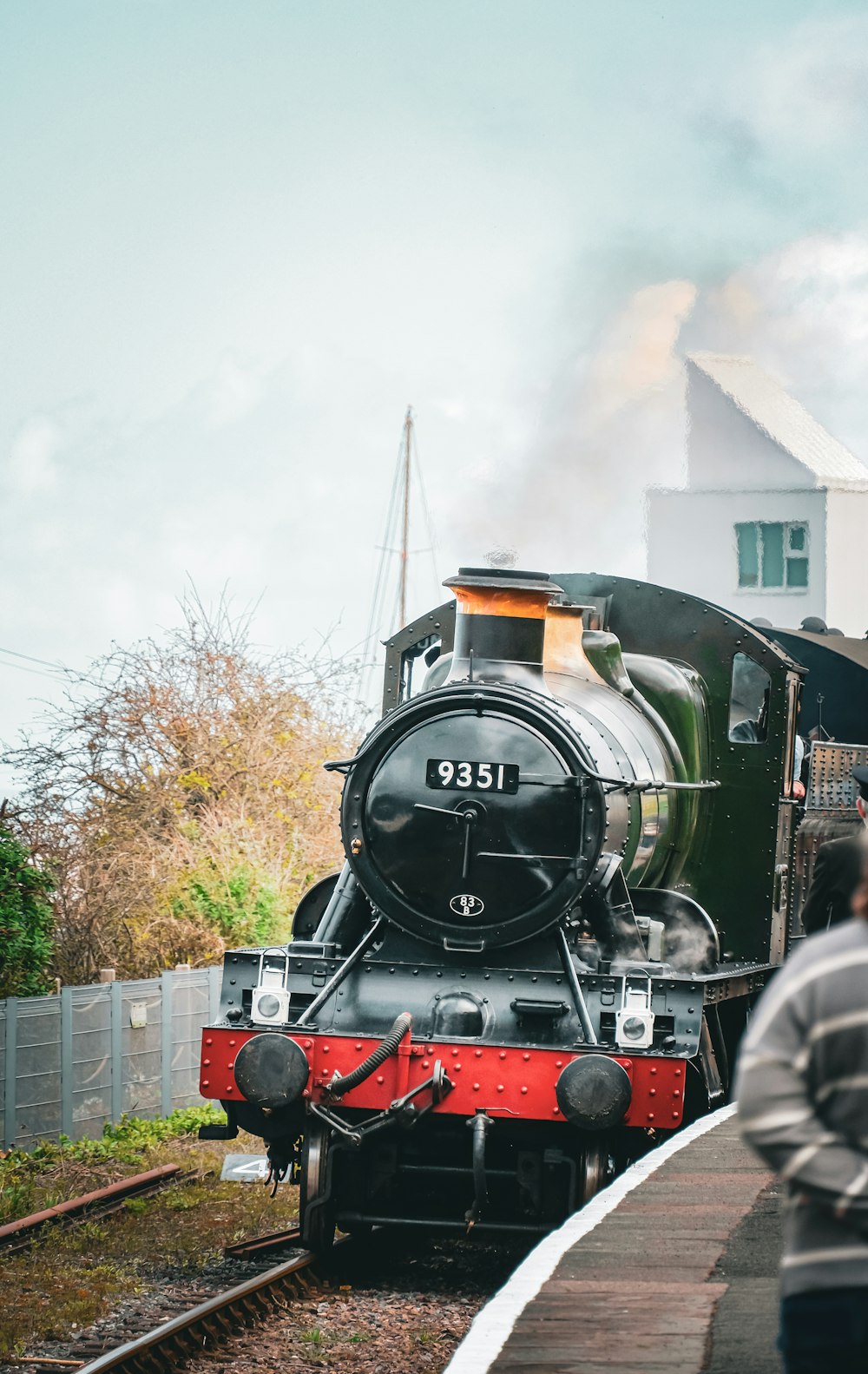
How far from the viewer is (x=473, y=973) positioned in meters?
7.26

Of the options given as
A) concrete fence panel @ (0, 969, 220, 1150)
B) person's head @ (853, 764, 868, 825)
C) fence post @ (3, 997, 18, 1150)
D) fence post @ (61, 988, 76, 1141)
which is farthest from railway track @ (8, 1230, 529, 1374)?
fence post @ (61, 988, 76, 1141)

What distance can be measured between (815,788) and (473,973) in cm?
478

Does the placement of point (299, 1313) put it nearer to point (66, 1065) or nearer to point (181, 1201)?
point (181, 1201)

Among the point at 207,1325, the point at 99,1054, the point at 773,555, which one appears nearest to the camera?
the point at 207,1325

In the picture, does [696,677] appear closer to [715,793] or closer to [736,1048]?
[715,793]

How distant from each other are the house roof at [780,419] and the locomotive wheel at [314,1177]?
78.6 ft

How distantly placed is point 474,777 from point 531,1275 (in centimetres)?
304

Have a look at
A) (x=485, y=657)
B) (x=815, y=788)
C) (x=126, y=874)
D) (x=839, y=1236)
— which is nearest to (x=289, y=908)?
(x=126, y=874)

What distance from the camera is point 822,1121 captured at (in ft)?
7.89

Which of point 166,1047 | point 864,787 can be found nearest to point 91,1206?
point 166,1047

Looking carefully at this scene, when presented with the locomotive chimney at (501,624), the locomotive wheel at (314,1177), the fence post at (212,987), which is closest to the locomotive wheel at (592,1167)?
the locomotive wheel at (314,1177)

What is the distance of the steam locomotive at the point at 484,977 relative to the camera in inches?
266

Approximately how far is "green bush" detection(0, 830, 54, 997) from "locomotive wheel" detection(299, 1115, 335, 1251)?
15.5 feet

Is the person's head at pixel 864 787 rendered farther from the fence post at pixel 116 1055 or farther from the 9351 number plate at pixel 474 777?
the fence post at pixel 116 1055
